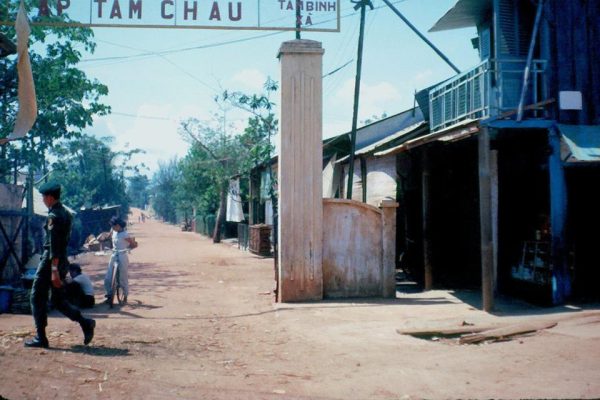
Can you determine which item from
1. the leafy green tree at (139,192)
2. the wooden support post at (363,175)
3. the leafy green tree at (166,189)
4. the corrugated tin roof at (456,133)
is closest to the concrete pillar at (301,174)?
the corrugated tin roof at (456,133)

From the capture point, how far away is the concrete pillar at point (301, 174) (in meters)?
9.45

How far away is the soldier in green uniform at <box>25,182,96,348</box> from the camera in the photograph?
5.87 meters

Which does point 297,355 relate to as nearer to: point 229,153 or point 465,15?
point 465,15

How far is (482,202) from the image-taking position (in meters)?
8.59

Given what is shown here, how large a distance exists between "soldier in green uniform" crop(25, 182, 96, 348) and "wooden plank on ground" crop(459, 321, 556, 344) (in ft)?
15.4

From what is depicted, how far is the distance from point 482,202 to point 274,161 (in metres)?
15.9

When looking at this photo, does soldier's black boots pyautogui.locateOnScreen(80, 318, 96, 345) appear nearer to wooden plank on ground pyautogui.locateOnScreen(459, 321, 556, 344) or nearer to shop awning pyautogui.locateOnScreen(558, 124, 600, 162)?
wooden plank on ground pyautogui.locateOnScreen(459, 321, 556, 344)

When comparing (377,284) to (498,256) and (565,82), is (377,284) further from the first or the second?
(565,82)

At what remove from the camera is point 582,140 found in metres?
8.59

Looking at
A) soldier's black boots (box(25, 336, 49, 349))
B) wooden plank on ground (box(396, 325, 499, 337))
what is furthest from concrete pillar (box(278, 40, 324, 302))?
soldier's black boots (box(25, 336, 49, 349))

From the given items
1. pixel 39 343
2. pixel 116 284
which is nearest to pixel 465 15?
pixel 116 284

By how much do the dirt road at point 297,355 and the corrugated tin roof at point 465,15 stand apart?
21.0ft

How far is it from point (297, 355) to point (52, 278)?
2.97 metres

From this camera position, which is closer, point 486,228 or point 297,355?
point 297,355
